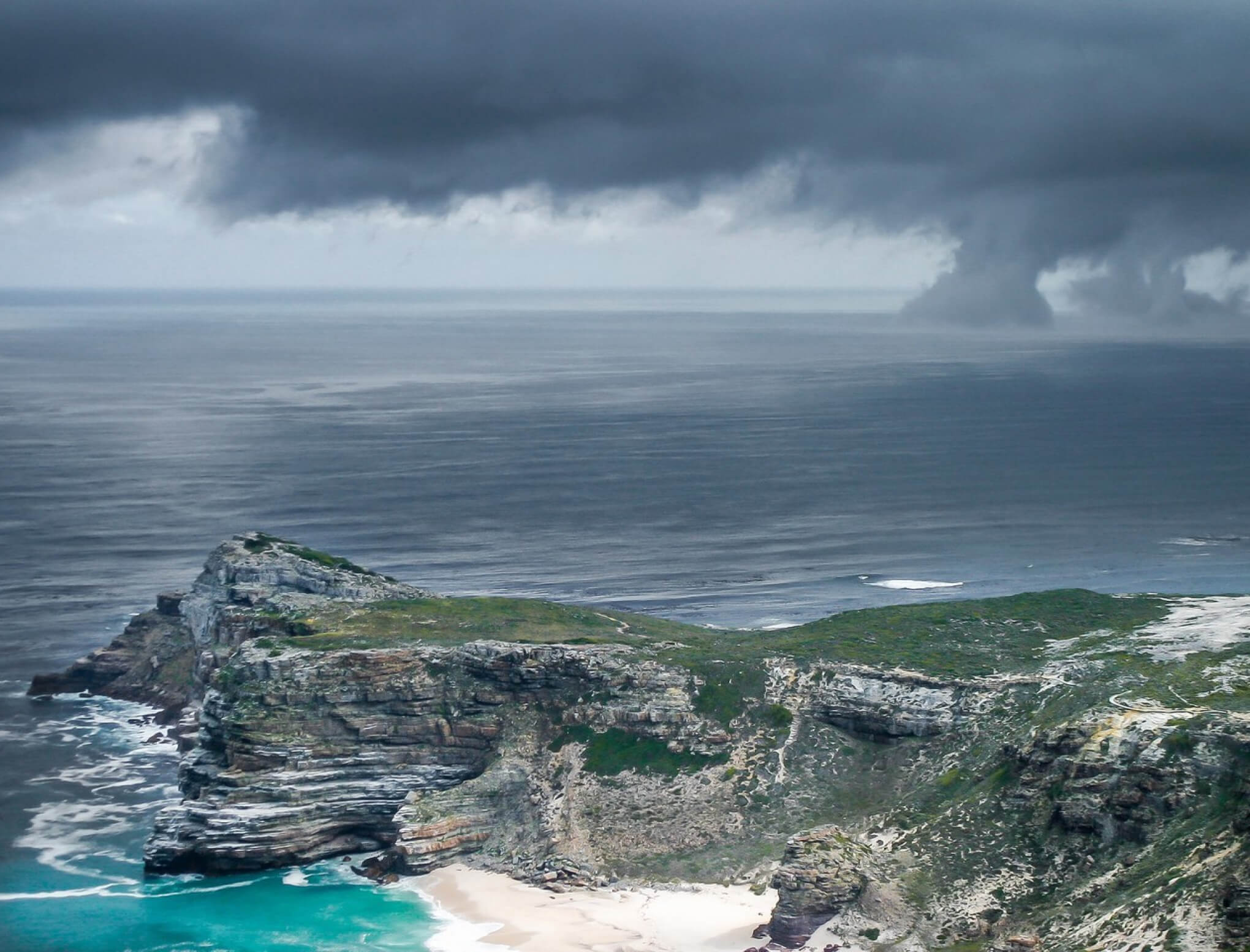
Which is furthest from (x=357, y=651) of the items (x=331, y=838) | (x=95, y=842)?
(x=95, y=842)

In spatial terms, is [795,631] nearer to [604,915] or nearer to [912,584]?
[604,915]

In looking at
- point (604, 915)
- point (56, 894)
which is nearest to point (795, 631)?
point (604, 915)

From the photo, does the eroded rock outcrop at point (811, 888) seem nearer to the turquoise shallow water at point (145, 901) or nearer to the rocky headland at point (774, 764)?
the rocky headland at point (774, 764)

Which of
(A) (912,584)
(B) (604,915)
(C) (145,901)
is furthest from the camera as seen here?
(A) (912,584)

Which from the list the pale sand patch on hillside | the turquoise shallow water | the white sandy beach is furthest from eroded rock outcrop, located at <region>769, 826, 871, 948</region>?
the pale sand patch on hillside

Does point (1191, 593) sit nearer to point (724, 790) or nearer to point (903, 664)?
point (903, 664)

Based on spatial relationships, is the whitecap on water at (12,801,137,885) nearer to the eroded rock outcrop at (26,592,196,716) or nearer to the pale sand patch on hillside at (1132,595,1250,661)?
the eroded rock outcrop at (26,592,196,716)
